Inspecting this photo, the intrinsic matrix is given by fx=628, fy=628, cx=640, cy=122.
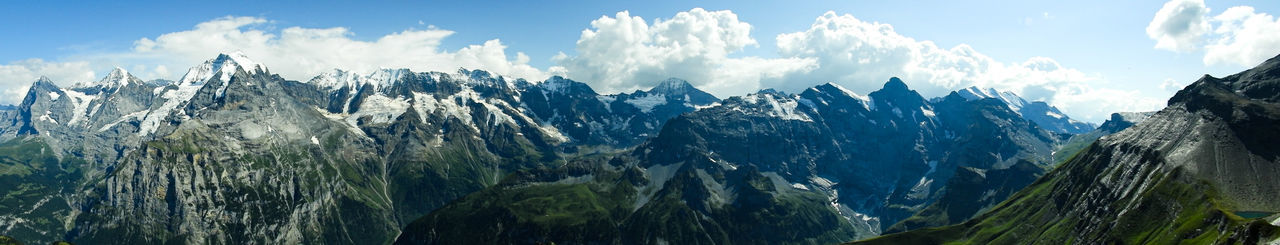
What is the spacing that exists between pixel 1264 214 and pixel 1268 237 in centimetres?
8340

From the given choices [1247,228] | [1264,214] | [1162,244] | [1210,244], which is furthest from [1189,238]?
[1247,228]

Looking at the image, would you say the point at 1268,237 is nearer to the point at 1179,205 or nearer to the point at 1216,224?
the point at 1216,224

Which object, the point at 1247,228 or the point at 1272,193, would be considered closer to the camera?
the point at 1247,228

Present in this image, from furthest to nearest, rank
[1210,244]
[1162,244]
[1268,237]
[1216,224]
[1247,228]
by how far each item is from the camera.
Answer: [1162,244] < [1216,224] < [1210,244] < [1247,228] < [1268,237]

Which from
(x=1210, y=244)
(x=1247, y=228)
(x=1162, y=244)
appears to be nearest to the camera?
(x=1247, y=228)

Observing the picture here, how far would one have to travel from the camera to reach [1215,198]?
195375 mm

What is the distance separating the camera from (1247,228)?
440 ft

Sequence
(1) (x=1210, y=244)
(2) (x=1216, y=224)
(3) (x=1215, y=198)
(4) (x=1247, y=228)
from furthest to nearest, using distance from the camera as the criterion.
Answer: (3) (x=1215, y=198)
(2) (x=1216, y=224)
(1) (x=1210, y=244)
(4) (x=1247, y=228)

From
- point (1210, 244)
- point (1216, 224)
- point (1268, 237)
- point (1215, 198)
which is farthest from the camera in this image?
point (1215, 198)

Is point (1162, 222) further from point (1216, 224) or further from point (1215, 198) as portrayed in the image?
point (1216, 224)

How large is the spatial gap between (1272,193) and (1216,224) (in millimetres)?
55018

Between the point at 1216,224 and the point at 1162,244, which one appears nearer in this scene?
the point at 1216,224

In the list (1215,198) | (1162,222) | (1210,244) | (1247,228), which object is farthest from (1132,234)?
(1247,228)

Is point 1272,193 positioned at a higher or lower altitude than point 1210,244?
higher
